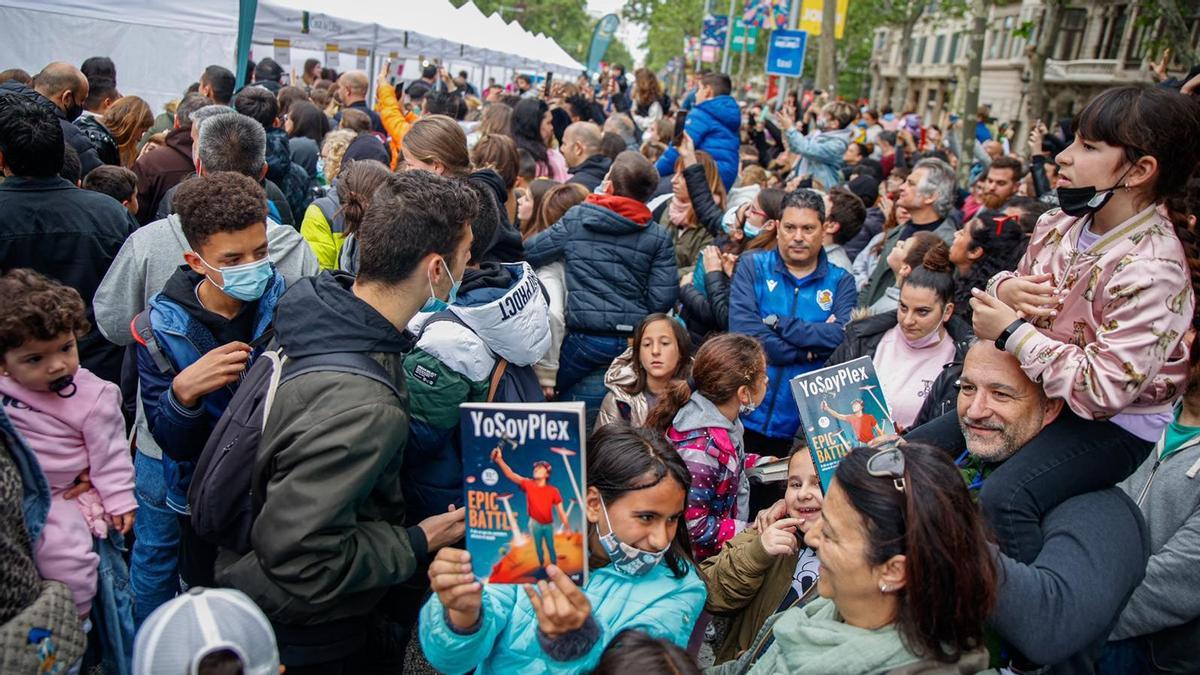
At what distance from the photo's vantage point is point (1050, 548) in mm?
2311

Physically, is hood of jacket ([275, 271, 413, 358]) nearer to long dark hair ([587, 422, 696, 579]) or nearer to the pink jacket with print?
long dark hair ([587, 422, 696, 579])

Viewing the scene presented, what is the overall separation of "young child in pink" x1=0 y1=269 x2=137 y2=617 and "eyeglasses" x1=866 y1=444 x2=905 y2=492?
2.51m

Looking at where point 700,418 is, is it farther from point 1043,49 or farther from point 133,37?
point 1043,49

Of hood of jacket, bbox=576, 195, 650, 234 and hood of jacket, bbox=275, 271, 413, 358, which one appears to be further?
hood of jacket, bbox=576, 195, 650, 234

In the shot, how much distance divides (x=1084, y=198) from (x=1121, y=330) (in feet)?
1.42

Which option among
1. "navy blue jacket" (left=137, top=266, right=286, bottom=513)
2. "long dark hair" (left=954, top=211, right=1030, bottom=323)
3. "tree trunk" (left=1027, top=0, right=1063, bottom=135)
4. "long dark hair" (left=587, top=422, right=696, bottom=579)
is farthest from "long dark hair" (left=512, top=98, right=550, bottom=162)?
"tree trunk" (left=1027, top=0, right=1063, bottom=135)

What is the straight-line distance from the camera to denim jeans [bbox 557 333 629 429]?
16.8ft

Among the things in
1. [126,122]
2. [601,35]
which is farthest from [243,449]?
[601,35]

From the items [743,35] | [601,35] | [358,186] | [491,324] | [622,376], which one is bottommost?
[622,376]

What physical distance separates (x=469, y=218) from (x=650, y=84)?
12184 millimetres

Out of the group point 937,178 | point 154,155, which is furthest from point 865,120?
point 154,155

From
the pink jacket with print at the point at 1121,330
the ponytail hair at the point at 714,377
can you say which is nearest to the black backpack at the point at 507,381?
the ponytail hair at the point at 714,377

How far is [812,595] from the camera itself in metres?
2.60

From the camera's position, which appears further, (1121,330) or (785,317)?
(785,317)
